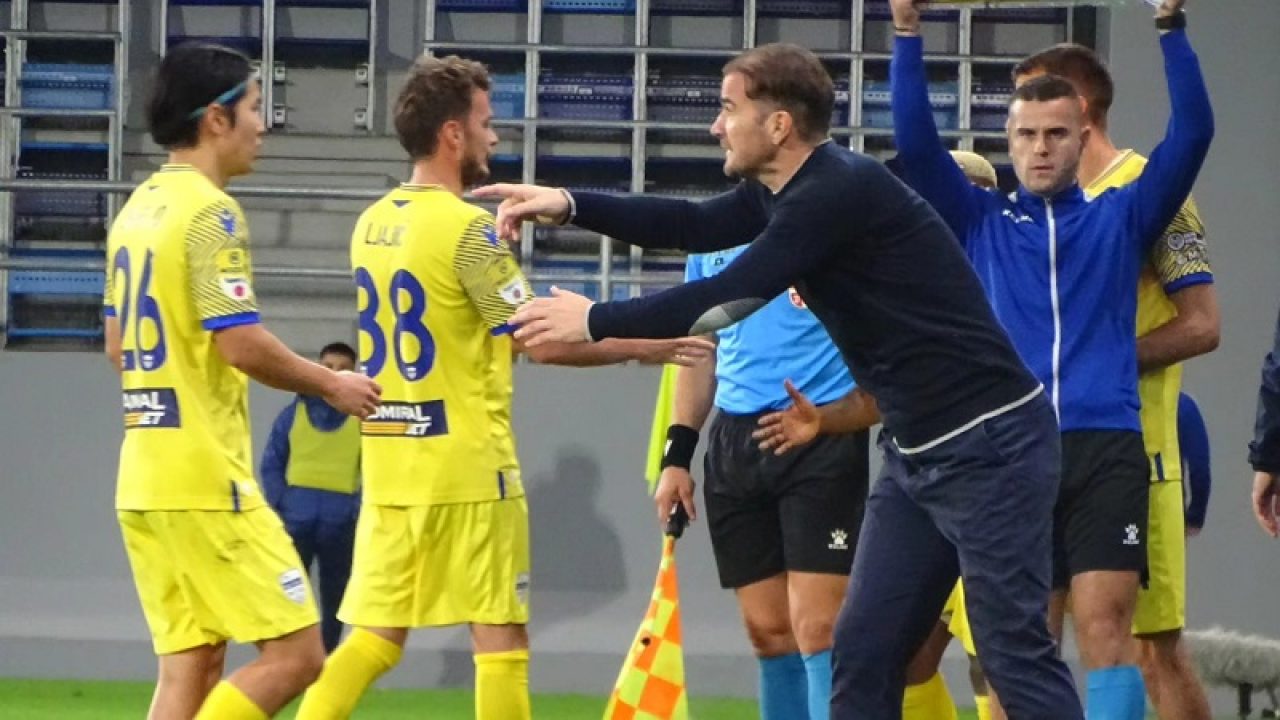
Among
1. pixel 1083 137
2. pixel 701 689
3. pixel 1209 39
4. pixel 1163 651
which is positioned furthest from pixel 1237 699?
pixel 1083 137

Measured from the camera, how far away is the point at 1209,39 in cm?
931

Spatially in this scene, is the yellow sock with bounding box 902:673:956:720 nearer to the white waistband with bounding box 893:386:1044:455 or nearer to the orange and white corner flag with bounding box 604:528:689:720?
the orange and white corner flag with bounding box 604:528:689:720

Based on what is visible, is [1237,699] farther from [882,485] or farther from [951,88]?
[882,485]

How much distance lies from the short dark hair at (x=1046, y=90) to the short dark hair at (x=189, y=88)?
74.3 inches

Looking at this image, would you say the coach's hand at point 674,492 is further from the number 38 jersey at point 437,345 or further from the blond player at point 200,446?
the blond player at point 200,446

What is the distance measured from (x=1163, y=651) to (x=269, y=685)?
2306 millimetres

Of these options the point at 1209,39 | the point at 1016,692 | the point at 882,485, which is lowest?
the point at 1016,692

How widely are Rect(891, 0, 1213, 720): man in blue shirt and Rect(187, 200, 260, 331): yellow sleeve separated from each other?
1624mm

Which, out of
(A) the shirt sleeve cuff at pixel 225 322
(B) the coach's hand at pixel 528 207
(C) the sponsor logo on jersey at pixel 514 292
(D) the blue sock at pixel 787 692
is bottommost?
(D) the blue sock at pixel 787 692

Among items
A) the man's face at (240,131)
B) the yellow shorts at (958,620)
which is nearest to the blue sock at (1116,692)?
the yellow shorts at (958,620)

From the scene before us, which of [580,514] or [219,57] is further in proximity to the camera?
[580,514]

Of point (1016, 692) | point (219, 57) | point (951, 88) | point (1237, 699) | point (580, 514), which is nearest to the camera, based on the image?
point (1016, 692)

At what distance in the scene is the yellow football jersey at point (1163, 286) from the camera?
487 cm

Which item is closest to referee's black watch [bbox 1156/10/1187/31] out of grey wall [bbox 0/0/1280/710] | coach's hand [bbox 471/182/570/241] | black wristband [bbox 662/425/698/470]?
coach's hand [bbox 471/182/570/241]
